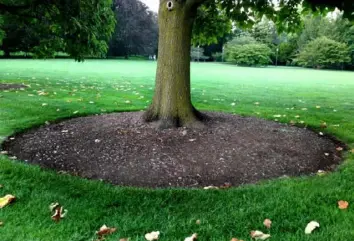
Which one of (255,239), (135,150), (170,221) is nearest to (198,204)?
(170,221)

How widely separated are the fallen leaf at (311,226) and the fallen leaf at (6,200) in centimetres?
271

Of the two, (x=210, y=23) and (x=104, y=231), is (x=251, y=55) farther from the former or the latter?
(x=104, y=231)

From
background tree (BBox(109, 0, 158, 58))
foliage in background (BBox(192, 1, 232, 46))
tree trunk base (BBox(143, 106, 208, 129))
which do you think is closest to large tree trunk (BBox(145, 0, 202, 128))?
tree trunk base (BBox(143, 106, 208, 129))

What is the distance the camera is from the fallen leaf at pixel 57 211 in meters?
3.37

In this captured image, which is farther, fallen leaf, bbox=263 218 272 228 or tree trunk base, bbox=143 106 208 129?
tree trunk base, bbox=143 106 208 129

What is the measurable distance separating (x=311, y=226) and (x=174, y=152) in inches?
91.4

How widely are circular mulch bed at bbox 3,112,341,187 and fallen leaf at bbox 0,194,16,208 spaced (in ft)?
3.55

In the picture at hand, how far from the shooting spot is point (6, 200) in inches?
144

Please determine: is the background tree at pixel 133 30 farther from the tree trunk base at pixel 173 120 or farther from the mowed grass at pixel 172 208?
the mowed grass at pixel 172 208

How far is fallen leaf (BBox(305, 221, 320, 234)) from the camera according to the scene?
3.13 m

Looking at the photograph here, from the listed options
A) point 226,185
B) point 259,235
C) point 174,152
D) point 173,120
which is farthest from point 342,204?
point 173,120

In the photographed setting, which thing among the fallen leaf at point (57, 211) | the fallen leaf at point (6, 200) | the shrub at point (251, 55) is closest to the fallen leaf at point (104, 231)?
the fallen leaf at point (57, 211)

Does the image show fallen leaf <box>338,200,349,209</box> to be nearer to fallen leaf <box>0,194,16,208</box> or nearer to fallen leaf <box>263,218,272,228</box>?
fallen leaf <box>263,218,272,228</box>

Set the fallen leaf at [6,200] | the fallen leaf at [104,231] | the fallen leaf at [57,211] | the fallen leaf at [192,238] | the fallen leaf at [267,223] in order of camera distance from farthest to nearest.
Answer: the fallen leaf at [6,200], the fallen leaf at [57,211], the fallen leaf at [267,223], the fallen leaf at [104,231], the fallen leaf at [192,238]
